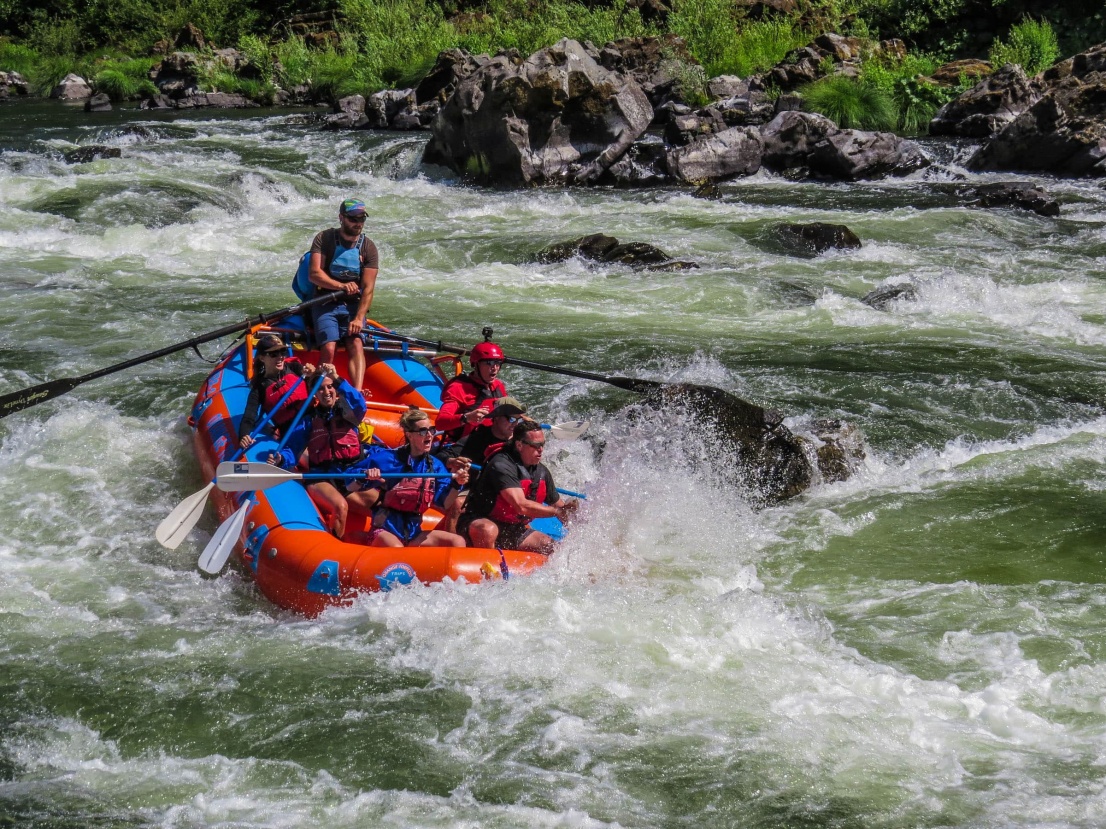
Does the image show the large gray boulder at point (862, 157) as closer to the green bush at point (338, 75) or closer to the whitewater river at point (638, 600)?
the whitewater river at point (638, 600)

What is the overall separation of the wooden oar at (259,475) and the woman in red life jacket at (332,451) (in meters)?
0.16

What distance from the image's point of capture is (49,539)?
20.0 ft

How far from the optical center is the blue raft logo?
503cm

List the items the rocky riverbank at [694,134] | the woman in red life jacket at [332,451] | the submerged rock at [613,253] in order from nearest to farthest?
the woman in red life jacket at [332,451] < the submerged rock at [613,253] < the rocky riverbank at [694,134]

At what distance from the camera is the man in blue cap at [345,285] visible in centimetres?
713

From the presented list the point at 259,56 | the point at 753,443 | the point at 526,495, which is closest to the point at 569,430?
the point at 526,495

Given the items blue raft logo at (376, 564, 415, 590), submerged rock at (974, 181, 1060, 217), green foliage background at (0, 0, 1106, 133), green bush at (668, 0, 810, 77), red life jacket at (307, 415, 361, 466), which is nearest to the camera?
blue raft logo at (376, 564, 415, 590)

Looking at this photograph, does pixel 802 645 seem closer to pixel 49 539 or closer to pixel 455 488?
pixel 455 488

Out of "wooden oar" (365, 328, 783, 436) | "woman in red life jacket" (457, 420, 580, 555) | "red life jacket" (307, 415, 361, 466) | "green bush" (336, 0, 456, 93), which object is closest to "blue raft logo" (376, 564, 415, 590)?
"woman in red life jacket" (457, 420, 580, 555)

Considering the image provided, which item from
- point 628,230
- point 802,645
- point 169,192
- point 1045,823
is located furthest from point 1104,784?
point 169,192

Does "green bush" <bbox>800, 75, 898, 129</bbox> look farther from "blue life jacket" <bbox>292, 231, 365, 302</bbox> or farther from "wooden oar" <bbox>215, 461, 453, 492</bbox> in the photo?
"wooden oar" <bbox>215, 461, 453, 492</bbox>

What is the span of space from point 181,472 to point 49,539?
1.01 meters

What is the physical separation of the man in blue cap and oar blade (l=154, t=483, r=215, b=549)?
170 cm

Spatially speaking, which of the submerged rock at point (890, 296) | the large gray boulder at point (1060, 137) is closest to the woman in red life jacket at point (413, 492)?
the submerged rock at point (890, 296)
